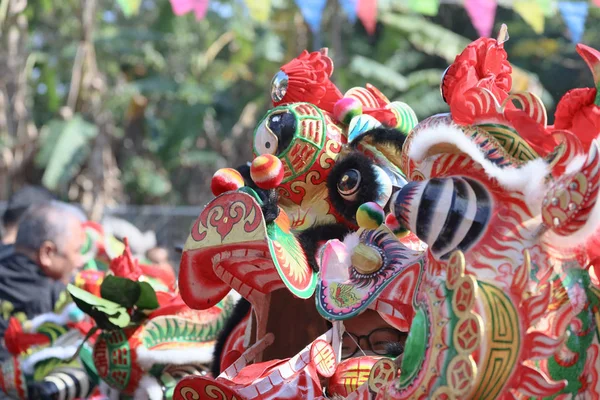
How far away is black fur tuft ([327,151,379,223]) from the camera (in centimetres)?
235

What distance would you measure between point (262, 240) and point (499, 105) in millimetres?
716

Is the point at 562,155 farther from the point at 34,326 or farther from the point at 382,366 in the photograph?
the point at 34,326

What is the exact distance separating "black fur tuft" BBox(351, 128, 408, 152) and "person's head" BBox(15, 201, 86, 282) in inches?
73.1

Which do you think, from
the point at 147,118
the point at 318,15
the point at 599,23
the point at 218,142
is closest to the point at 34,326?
the point at 318,15

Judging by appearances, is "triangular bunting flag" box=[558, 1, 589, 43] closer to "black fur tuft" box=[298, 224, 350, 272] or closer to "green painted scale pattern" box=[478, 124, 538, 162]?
"black fur tuft" box=[298, 224, 350, 272]

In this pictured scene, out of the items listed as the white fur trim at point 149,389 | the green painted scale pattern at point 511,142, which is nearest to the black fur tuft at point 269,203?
the green painted scale pattern at point 511,142

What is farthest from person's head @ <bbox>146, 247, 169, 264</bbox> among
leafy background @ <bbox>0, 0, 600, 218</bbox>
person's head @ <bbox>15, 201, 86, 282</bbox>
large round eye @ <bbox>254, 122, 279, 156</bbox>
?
leafy background @ <bbox>0, 0, 600, 218</bbox>

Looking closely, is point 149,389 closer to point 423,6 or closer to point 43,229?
point 43,229

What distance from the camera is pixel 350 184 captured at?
2363mm

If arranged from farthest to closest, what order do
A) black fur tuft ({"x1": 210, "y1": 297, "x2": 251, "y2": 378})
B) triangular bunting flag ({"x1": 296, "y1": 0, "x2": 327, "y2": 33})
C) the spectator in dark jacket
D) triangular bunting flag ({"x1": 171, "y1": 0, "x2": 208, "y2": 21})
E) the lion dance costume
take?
1. triangular bunting flag ({"x1": 296, "y1": 0, "x2": 327, "y2": 33})
2. triangular bunting flag ({"x1": 171, "y1": 0, "x2": 208, "y2": 21})
3. the spectator in dark jacket
4. black fur tuft ({"x1": 210, "y1": 297, "x2": 251, "y2": 378})
5. the lion dance costume

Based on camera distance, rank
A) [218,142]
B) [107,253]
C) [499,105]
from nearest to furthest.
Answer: [499,105] < [107,253] < [218,142]

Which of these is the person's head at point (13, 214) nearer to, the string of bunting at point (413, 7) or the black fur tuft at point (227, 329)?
the string of bunting at point (413, 7)

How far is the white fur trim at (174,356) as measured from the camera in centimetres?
303

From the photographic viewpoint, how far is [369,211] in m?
1.95
